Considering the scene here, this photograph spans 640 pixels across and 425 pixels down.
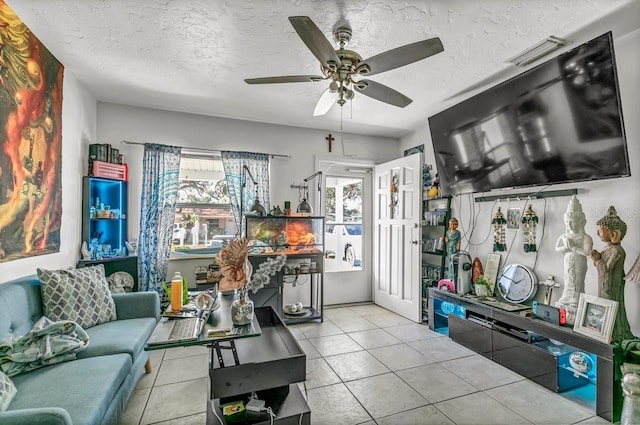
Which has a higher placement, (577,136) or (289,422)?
(577,136)

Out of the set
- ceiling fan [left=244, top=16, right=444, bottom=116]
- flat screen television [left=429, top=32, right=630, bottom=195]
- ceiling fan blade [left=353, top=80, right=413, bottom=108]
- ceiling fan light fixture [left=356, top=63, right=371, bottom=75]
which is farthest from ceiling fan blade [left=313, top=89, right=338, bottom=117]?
flat screen television [left=429, top=32, right=630, bottom=195]

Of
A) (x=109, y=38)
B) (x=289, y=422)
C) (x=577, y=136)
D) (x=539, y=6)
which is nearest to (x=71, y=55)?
(x=109, y=38)

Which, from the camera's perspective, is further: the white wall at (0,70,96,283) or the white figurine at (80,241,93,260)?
the white figurine at (80,241,93,260)

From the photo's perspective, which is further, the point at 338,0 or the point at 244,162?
the point at 244,162

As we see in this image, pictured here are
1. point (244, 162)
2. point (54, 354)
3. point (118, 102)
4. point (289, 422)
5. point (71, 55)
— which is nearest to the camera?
point (289, 422)

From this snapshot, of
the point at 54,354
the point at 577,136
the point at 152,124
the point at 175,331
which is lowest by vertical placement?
the point at 54,354

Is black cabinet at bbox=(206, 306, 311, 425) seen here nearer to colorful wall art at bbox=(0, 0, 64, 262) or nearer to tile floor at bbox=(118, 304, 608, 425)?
tile floor at bbox=(118, 304, 608, 425)

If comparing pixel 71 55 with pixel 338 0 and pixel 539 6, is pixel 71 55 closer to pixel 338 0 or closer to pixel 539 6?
pixel 338 0

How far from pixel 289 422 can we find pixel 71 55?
3144mm

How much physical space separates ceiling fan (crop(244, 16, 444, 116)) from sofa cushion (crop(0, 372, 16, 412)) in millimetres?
1967

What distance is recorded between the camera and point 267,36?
2.21m

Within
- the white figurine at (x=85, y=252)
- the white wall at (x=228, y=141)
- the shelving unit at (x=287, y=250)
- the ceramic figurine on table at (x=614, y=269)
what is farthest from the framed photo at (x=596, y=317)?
the white figurine at (x=85, y=252)

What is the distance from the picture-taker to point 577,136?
222 cm

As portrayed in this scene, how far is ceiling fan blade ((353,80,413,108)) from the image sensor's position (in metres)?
2.06
